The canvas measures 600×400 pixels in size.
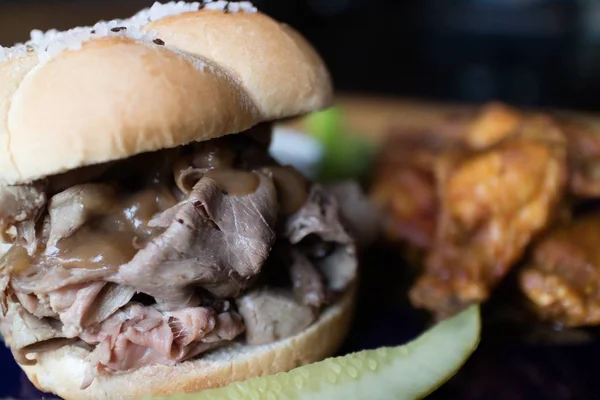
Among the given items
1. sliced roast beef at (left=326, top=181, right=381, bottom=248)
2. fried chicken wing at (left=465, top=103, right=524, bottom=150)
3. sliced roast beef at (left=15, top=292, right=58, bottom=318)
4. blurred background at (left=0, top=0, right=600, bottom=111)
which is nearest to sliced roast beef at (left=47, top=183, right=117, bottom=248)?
sliced roast beef at (left=15, top=292, right=58, bottom=318)

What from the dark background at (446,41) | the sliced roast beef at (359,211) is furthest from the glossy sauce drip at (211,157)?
the dark background at (446,41)

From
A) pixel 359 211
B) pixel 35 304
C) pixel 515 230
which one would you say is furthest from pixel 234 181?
pixel 515 230

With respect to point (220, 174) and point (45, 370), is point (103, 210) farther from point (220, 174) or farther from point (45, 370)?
point (45, 370)

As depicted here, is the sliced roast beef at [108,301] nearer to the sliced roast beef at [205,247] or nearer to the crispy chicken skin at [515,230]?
the sliced roast beef at [205,247]

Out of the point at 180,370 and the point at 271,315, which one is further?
the point at 271,315

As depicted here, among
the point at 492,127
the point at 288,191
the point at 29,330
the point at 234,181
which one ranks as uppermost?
the point at 234,181

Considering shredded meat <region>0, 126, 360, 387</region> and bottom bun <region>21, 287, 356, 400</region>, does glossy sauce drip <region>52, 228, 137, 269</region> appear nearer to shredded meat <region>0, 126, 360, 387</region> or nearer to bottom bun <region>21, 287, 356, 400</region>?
shredded meat <region>0, 126, 360, 387</region>

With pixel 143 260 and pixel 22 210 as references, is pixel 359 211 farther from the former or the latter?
pixel 22 210

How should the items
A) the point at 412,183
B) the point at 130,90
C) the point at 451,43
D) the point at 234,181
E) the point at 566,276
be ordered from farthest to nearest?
1. the point at 451,43
2. the point at 412,183
3. the point at 566,276
4. the point at 234,181
5. the point at 130,90
